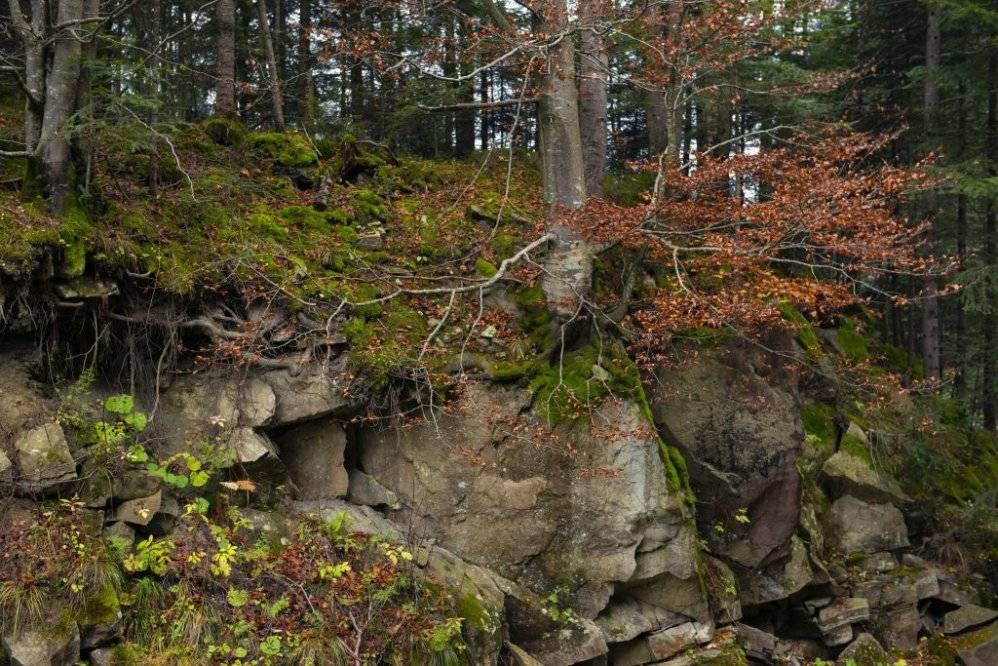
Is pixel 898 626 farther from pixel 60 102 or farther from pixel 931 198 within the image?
pixel 60 102

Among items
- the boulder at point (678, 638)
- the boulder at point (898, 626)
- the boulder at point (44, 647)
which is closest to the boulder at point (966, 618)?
the boulder at point (898, 626)

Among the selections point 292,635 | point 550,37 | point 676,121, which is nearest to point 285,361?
point 292,635

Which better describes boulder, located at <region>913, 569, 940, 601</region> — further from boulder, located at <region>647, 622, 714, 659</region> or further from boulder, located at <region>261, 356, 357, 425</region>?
boulder, located at <region>261, 356, 357, 425</region>

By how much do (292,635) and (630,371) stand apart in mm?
4759

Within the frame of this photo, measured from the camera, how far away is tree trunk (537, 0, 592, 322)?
28.7ft

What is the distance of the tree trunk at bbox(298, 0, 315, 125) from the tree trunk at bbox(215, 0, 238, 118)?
1151 millimetres

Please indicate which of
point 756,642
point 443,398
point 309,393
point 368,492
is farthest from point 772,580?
point 309,393

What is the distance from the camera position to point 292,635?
18.1 feet

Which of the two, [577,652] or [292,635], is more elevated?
[292,635]

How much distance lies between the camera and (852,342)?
13.1 meters

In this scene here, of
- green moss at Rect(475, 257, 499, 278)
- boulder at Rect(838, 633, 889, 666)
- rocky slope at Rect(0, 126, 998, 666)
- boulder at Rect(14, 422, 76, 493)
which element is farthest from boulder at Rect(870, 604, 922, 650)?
boulder at Rect(14, 422, 76, 493)

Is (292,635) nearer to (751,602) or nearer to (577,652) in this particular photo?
(577,652)

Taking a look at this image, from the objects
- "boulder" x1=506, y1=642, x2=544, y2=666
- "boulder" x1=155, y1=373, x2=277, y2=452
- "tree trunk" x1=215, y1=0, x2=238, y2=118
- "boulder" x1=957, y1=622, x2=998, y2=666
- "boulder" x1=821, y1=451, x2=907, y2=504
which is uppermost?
"tree trunk" x1=215, y1=0, x2=238, y2=118

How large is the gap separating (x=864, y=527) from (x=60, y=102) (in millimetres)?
11685
